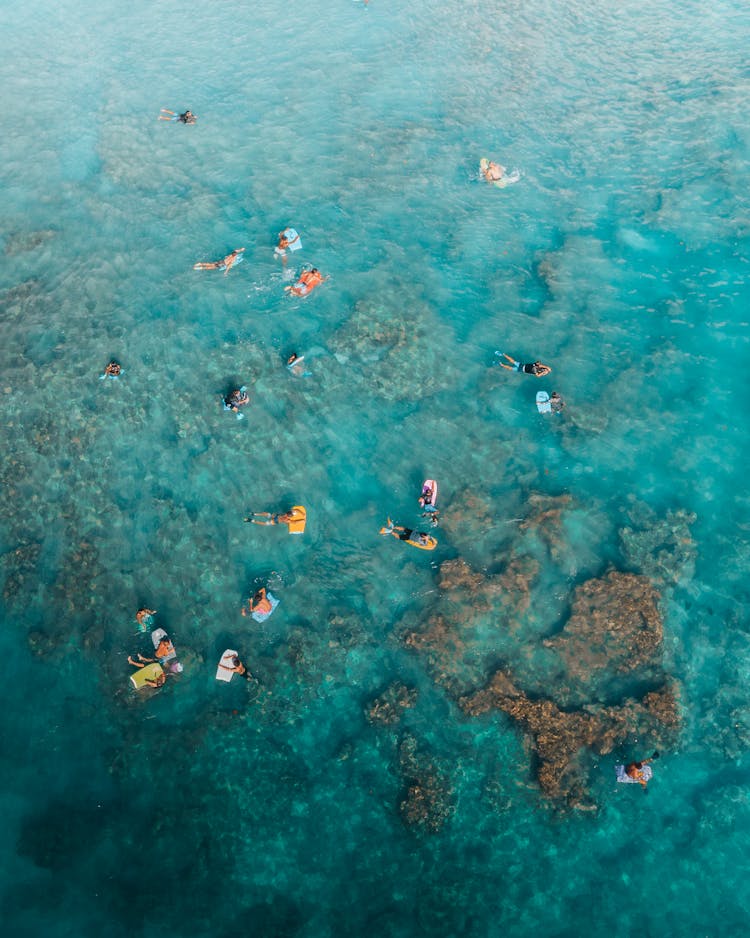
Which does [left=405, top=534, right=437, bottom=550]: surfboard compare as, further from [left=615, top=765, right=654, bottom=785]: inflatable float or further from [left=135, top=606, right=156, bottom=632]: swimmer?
[left=135, top=606, right=156, bottom=632]: swimmer

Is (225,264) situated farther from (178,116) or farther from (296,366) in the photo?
(178,116)


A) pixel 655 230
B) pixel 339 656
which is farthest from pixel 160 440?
pixel 655 230

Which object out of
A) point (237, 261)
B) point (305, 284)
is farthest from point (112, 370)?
point (305, 284)

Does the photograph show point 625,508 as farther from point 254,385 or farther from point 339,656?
point 254,385

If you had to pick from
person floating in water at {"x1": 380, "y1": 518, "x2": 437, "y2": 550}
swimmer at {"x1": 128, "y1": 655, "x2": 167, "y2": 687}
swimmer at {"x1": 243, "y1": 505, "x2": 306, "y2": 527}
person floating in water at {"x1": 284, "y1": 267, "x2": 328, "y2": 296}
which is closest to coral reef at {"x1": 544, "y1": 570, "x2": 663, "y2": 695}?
person floating in water at {"x1": 380, "y1": 518, "x2": 437, "y2": 550}

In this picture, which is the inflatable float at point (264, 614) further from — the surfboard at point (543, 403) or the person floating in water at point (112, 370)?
the surfboard at point (543, 403)

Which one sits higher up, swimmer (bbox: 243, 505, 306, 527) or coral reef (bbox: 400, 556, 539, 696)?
swimmer (bbox: 243, 505, 306, 527)

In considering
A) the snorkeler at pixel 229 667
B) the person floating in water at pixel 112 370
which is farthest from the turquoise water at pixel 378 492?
the person floating in water at pixel 112 370
